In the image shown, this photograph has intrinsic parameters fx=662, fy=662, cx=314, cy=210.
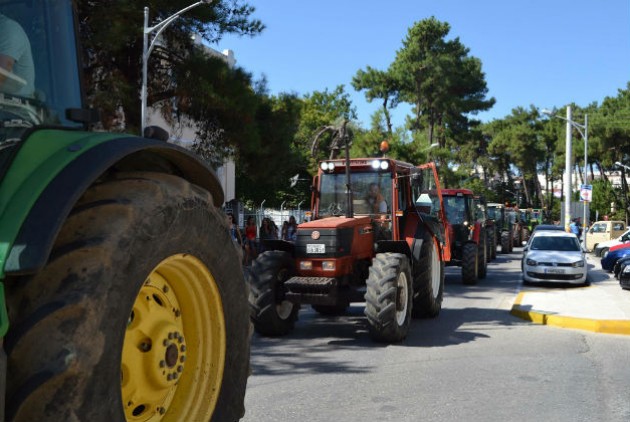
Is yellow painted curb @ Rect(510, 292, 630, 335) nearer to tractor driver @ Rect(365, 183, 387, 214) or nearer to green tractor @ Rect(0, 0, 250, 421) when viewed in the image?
tractor driver @ Rect(365, 183, 387, 214)

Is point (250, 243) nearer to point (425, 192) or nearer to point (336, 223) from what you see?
point (425, 192)

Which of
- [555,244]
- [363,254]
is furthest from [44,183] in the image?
[555,244]

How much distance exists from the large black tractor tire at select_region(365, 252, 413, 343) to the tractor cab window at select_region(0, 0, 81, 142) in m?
5.75

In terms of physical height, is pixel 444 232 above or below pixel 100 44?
below

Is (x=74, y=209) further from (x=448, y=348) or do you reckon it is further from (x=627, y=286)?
(x=627, y=286)

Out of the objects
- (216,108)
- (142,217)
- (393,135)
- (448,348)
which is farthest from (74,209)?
(393,135)

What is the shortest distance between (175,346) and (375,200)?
7544 mm

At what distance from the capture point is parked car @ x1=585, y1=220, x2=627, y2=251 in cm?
2991

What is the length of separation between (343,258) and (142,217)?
666 cm

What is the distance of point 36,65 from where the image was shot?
245cm

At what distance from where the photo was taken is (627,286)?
46.1ft

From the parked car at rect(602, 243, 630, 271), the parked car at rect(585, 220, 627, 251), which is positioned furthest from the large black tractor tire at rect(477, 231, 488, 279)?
the parked car at rect(585, 220, 627, 251)

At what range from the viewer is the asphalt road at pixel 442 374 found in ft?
17.0

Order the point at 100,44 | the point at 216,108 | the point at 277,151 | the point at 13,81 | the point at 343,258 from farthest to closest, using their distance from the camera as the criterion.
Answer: the point at 277,151
the point at 216,108
the point at 100,44
the point at 343,258
the point at 13,81
